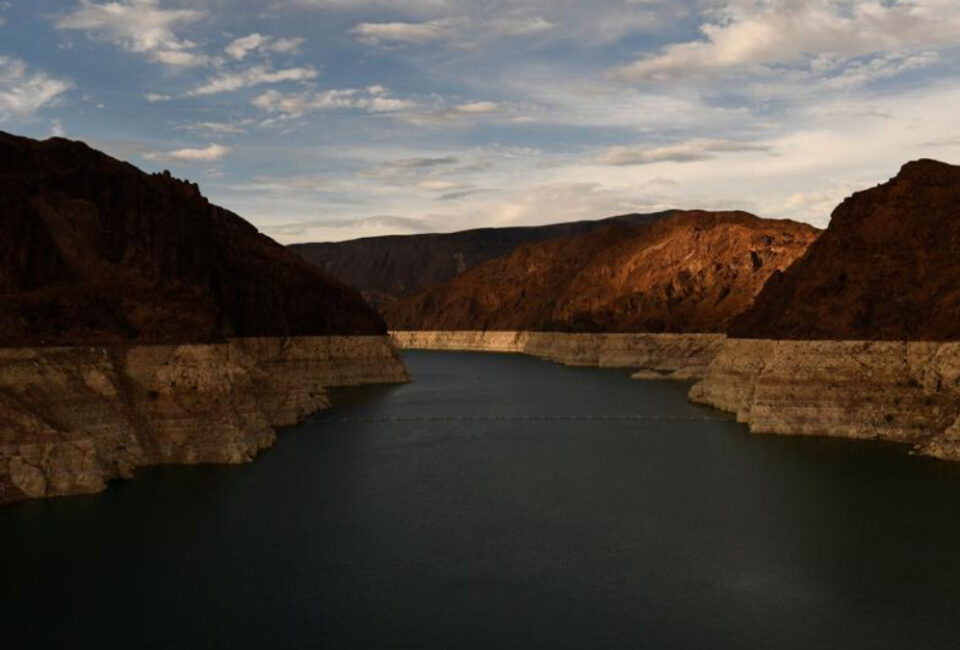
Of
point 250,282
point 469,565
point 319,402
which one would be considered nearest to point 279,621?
point 469,565

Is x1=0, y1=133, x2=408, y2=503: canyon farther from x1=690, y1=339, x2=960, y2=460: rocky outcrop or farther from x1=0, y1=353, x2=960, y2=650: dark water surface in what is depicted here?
x1=690, y1=339, x2=960, y2=460: rocky outcrop

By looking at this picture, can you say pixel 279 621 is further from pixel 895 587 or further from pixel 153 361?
pixel 153 361

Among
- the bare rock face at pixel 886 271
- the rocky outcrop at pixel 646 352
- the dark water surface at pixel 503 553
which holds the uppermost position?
the bare rock face at pixel 886 271

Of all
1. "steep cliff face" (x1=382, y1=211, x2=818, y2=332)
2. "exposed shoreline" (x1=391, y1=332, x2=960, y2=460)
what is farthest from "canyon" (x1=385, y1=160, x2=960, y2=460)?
"steep cliff face" (x1=382, y1=211, x2=818, y2=332)

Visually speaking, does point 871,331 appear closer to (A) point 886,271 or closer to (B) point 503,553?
(A) point 886,271

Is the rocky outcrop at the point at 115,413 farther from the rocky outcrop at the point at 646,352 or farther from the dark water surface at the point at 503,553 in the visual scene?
the rocky outcrop at the point at 646,352

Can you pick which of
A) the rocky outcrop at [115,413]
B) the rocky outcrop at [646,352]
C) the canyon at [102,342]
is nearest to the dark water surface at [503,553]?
the rocky outcrop at [115,413]
